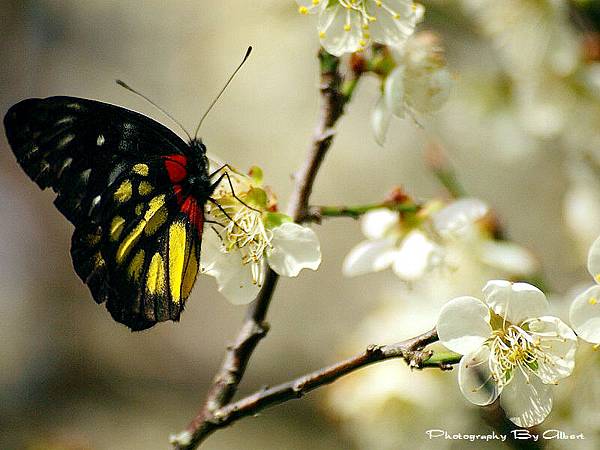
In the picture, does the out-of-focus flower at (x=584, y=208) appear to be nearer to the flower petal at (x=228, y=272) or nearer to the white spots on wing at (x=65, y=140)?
the flower petal at (x=228, y=272)

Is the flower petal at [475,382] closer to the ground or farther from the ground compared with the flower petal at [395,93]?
closer to the ground

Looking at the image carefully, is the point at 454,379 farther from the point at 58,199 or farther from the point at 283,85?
the point at 283,85

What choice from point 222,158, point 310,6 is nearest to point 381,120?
point 310,6

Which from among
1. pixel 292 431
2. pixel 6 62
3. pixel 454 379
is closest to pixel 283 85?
pixel 6 62

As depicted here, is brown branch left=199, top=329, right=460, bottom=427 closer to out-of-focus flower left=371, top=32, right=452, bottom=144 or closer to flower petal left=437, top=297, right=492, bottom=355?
flower petal left=437, top=297, right=492, bottom=355

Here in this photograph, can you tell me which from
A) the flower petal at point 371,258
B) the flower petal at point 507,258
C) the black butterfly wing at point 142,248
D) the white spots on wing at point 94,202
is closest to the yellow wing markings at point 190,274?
the black butterfly wing at point 142,248

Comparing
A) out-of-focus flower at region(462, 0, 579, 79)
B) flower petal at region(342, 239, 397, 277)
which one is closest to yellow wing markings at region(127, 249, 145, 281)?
flower petal at region(342, 239, 397, 277)
